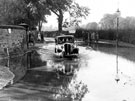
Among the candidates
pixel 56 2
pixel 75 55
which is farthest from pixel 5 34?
pixel 56 2

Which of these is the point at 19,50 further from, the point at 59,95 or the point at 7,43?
the point at 59,95

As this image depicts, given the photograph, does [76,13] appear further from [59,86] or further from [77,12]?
[59,86]

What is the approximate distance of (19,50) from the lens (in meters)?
23.2

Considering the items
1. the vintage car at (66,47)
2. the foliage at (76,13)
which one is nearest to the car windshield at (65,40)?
the vintage car at (66,47)

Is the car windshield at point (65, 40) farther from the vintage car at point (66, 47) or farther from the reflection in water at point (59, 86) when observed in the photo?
the reflection in water at point (59, 86)

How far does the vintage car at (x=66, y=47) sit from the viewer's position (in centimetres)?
1991

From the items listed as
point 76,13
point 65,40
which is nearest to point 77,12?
point 76,13

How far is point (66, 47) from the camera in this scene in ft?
65.6

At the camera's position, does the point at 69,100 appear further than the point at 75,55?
No

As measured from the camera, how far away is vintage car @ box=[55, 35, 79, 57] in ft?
65.3

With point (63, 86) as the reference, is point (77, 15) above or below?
above

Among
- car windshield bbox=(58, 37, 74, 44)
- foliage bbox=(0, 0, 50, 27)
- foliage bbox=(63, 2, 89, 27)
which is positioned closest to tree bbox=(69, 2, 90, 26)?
foliage bbox=(63, 2, 89, 27)

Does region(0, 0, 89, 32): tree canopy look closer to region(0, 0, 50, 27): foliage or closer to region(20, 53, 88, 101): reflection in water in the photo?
region(0, 0, 50, 27): foliage

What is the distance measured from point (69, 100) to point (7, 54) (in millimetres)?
13976
